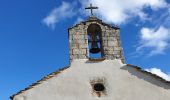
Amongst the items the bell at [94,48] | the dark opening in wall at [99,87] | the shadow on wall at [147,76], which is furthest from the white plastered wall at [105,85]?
the bell at [94,48]

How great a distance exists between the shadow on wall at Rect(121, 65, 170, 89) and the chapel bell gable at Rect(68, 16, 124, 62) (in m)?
0.51

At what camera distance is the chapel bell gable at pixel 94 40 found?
13.8 meters

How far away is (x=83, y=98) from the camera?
12789mm

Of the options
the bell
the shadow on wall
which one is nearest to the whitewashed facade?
the shadow on wall

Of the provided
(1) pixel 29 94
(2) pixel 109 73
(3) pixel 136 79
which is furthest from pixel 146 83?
(1) pixel 29 94

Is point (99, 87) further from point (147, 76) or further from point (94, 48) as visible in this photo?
point (94, 48)

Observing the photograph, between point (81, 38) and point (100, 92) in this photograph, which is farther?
point (81, 38)

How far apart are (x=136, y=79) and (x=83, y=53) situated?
1.94 meters

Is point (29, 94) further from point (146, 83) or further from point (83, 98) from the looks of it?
point (146, 83)

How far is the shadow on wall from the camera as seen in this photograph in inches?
515

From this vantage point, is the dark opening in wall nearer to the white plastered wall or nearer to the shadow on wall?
the white plastered wall

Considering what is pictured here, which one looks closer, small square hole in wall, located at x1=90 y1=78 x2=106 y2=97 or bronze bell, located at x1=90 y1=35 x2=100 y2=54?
small square hole in wall, located at x1=90 y1=78 x2=106 y2=97

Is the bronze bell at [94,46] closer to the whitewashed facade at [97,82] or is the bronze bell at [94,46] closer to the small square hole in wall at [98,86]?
the whitewashed facade at [97,82]

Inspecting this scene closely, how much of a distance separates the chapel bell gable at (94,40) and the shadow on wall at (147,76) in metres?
0.51
